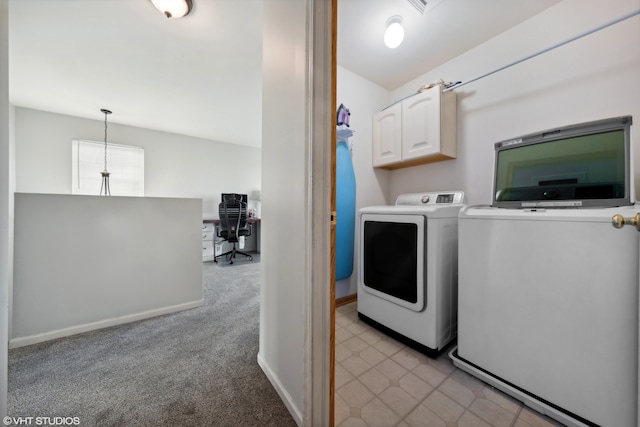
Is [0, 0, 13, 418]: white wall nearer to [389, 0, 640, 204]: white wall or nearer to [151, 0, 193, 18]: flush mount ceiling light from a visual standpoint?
[151, 0, 193, 18]: flush mount ceiling light

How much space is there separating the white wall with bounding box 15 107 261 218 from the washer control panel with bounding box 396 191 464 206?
12.4ft

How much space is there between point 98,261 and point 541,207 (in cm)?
303

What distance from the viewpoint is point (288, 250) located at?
3.27 ft

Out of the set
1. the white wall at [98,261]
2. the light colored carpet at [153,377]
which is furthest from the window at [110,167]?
the light colored carpet at [153,377]

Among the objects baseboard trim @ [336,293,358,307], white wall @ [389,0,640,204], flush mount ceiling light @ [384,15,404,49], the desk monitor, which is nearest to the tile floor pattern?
baseboard trim @ [336,293,358,307]

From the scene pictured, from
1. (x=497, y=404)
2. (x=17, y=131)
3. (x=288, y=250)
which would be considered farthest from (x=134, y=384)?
(x=17, y=131)

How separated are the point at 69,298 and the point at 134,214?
2.40ft

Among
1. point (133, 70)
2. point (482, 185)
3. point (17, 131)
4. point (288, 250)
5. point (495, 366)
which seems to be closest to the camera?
point (288, 250)

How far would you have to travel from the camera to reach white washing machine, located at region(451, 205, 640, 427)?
0.81 metres

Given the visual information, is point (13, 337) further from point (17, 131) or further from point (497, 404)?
point (17, 131)

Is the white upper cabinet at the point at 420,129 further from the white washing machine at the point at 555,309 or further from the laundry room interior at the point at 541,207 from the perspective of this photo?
the white washing machine at the point at 555,309

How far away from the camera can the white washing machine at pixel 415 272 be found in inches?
53.0

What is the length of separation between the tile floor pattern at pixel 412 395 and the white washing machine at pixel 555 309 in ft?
0.31

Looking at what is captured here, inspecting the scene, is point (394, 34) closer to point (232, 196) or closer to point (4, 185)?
point (4, 185)
